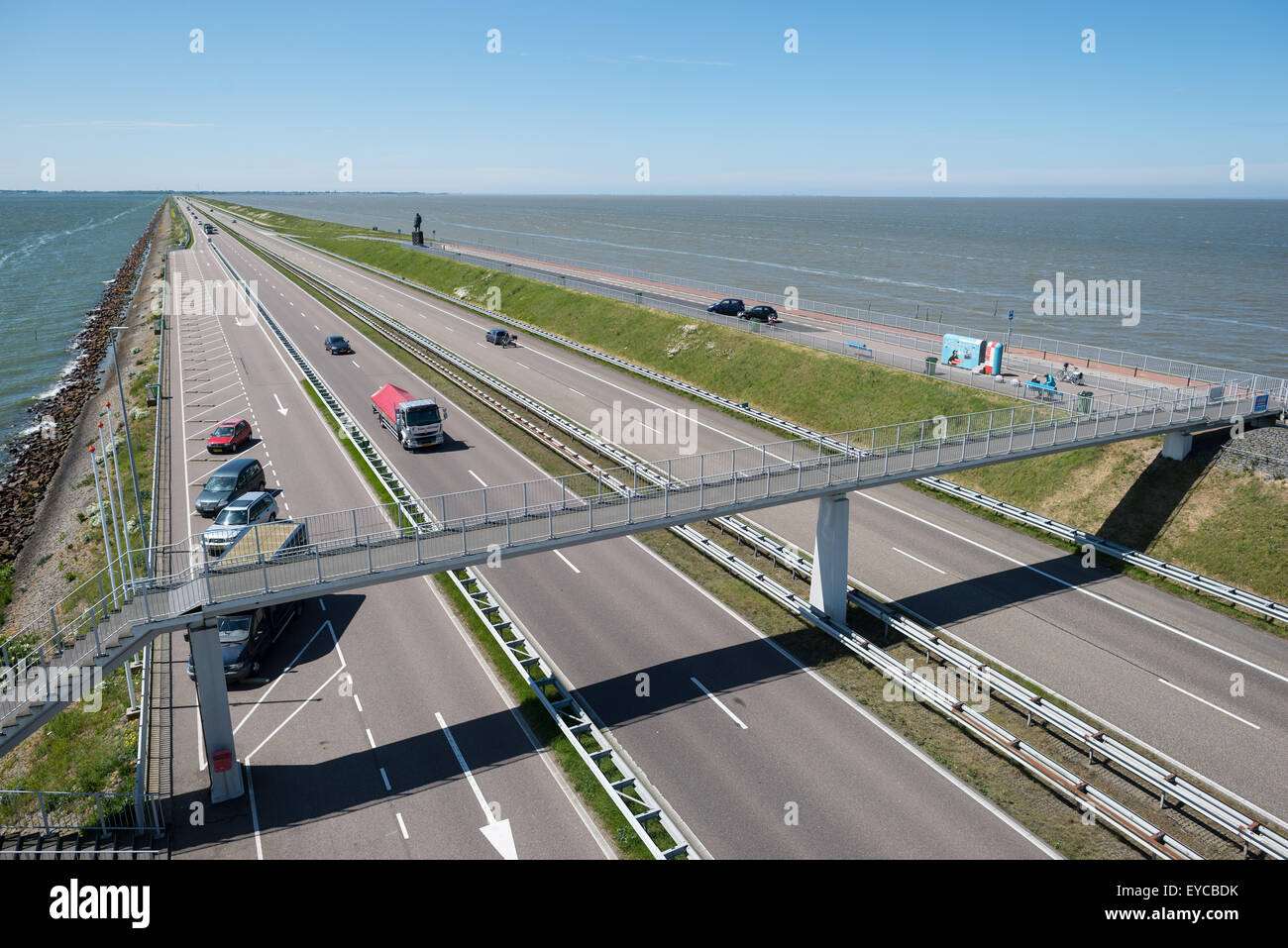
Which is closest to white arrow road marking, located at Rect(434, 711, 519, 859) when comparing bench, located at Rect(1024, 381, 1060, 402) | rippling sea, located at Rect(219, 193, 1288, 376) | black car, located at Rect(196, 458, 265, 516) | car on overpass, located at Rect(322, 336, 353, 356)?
black car, located at Rect(196, 458, 265, 516)

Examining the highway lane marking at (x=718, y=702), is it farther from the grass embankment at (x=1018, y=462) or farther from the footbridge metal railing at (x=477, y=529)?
the grass embankment at (x=1018, y=462)

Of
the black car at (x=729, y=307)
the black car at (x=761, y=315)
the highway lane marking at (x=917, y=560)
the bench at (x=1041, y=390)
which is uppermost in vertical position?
the black car at (x=729, y=307)

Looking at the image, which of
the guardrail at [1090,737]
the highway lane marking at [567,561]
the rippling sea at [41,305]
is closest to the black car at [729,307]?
the highway lane marking at [567,561]

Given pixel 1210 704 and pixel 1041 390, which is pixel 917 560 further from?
pixel 1041 390

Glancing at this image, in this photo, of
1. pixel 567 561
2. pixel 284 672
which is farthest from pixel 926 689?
pixel 284 672

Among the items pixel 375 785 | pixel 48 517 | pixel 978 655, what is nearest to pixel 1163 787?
pixel 978 655

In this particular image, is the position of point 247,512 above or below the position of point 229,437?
below

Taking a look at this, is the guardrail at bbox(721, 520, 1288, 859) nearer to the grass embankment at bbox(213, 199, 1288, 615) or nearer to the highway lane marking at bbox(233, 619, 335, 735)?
the grass embankment at bbox(213, 199, 1288, 615)
